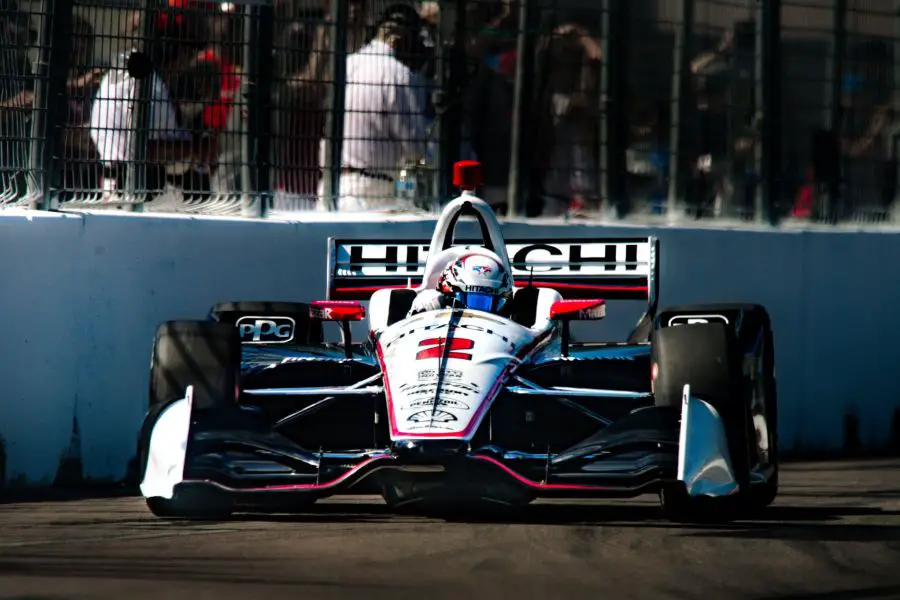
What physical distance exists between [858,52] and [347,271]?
15.8ft

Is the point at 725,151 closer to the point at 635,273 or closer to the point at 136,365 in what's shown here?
the point at 635,273

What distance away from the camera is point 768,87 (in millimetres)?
12445

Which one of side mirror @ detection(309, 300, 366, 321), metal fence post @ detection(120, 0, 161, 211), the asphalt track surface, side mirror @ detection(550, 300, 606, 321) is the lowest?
the asphalt track surface

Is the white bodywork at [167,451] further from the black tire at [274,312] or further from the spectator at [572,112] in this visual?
the spectator at [572,112]

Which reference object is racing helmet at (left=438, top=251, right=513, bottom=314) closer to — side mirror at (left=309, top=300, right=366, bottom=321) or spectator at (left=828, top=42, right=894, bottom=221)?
side mirror at (left=309, top=300, right=366, bottom=321)

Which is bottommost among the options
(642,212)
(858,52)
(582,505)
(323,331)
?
(582,505)

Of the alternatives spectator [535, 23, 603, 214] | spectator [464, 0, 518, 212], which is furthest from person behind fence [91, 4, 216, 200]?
spectator [535, 23, 603, 214]

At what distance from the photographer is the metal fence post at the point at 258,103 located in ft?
35.5

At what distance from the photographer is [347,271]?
1023 cm

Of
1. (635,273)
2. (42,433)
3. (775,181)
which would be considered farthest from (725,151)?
(42,433)

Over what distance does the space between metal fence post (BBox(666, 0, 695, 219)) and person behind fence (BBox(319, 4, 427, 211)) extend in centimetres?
190

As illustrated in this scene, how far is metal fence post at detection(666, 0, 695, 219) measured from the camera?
12.3m

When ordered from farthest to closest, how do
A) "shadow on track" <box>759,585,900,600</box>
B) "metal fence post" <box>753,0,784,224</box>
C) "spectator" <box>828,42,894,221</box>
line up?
"spectator" <box>828,42,894,221</box> < "metal fence post" <box>753,0,784,224</box> < "shadow on track" <box>759,585,900,600</box>

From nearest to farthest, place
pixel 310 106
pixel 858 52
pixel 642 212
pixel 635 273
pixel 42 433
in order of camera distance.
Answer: pixel 42 433, pixel 635 273, pixel 310 106, pixel 642 212, pixel 858 52
